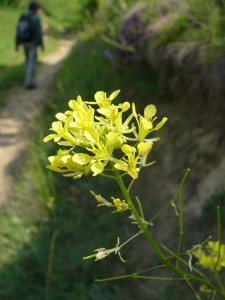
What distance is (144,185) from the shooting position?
5.14m

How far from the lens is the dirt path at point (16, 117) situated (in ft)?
22.5

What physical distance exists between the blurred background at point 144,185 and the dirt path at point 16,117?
0.43ft

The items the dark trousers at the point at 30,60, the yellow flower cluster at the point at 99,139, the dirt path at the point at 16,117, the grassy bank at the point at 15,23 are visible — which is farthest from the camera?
the grassy bank at the point at 15,23

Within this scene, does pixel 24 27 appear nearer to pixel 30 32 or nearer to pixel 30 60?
pixel 30 32

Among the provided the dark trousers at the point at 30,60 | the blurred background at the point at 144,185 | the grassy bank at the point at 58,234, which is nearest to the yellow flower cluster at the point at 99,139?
the grassy bank at the point at 58,234

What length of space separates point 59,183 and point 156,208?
4.31 feet

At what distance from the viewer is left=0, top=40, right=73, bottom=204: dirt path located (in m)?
6.84

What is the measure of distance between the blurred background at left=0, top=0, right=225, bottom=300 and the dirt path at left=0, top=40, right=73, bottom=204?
131mm

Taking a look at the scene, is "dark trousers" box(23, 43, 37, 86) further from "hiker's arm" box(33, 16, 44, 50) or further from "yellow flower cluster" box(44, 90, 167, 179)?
"yellow flower cluster" box(44, 90, 167, 179)

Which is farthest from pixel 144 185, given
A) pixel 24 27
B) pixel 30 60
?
pixel 30 60

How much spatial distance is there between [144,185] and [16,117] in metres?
4.51

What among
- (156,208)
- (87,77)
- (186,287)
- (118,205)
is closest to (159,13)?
(87,77)

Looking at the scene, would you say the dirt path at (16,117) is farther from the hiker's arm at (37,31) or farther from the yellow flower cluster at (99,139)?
the yellow flower cluster at (99,139)

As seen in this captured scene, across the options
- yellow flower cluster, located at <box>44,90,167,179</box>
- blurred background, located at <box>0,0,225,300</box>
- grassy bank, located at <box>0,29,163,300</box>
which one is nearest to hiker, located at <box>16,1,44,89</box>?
blurred background, located at <box>0,0,225,300</box>
